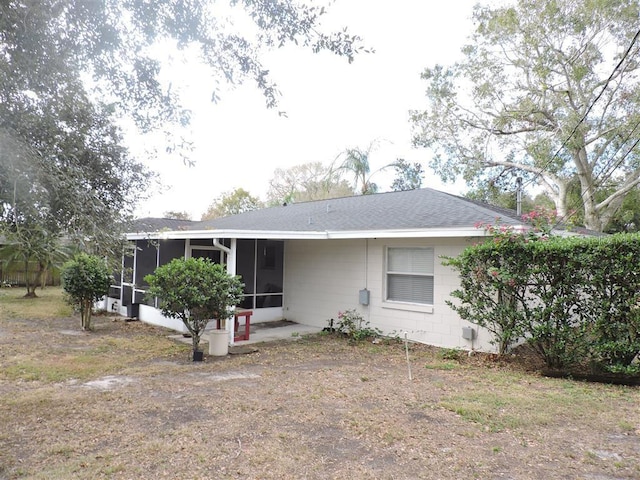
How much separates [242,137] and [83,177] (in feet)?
8.48

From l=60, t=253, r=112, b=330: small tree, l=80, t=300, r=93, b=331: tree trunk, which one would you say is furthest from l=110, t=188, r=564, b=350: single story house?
l=80, t=300, r=93, b=331: tree trunk

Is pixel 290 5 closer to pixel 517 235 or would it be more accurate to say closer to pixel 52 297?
pixel 517 235

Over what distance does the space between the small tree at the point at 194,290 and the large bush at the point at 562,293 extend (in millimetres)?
4101

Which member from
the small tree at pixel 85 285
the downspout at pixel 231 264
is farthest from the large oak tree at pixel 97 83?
the small tree at pixel 85 285

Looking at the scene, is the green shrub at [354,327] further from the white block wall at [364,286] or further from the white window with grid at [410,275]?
the white window with grid at [410,275]

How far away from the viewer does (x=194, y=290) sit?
7.24 metres

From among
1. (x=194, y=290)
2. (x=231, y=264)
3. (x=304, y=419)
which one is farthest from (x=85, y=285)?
(x=304, y=419)

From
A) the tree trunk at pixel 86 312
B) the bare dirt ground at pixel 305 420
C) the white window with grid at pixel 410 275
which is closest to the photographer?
the bare dirt ground at pixel 305 420

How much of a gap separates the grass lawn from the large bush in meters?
0.55

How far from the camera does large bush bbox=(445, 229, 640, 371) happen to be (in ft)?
19.7

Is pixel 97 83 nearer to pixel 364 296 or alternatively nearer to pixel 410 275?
pixel 410 275

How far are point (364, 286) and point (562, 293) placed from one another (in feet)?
14.6

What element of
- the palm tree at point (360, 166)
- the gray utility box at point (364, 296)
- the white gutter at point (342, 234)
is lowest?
the gray utility box at point (364, 296)

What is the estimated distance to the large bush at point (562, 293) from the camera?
6.00 m
